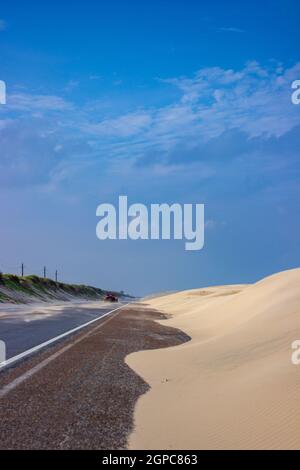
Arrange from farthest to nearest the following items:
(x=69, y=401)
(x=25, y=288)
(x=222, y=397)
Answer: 1. (x=25, y=288)
2. (x=222, y=397)
3. (x=69, y=401)

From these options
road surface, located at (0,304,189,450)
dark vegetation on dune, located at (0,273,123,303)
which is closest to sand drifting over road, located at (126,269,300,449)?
road surface, located at (0,304,189,450)

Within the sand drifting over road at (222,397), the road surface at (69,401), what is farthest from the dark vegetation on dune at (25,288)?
the sand drifting over road at (222,397)

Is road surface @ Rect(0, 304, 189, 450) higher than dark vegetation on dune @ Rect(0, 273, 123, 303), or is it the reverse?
road surface @ Rect(0, 304, 189, 450)

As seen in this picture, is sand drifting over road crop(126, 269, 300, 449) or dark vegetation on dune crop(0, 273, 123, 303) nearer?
sand drifting over road crop(126, 269, 300, 449)

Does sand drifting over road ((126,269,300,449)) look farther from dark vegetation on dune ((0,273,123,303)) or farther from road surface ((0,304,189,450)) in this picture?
dark vegetation on dune ((0,273,123,303))

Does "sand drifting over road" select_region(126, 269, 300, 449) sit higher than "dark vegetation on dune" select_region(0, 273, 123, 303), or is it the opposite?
"sand drifting over road" select_region(126, 269, 300, 449)

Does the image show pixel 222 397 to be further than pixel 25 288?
No

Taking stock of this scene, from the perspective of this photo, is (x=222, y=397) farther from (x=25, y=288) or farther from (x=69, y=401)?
(x=25, y=288)

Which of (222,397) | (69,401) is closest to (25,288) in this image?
(69,401)

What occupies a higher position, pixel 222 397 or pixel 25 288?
pixel 222 397

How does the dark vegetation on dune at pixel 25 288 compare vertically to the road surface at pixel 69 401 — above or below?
below

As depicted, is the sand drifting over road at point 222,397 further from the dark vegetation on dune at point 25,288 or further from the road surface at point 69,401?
the dark vegetation on dune at point 25,288

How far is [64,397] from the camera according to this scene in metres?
6.53
